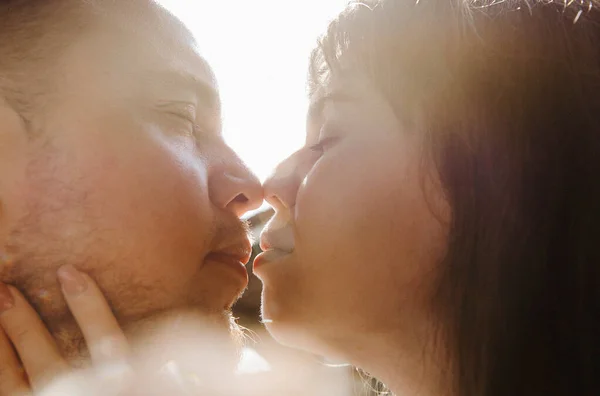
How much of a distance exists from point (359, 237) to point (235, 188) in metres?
0.36

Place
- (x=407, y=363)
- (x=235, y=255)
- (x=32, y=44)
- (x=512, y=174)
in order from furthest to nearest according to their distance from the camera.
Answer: (x=235, y=255) < (x=32, y=44) < (x=407, y=363) < (x=512, y=174)

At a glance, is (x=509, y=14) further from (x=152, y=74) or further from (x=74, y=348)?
(x=74, y=348)

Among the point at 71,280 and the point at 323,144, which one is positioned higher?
the point at 323,144

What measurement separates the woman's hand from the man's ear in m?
0.11

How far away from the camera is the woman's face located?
1.04 meters

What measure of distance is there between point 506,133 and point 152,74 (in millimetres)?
806

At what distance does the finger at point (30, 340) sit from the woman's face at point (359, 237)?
45 cm

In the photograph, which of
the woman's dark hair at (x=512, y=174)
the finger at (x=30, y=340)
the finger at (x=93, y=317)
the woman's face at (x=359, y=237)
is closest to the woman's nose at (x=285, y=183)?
the woman's face at (x=359, y=237)

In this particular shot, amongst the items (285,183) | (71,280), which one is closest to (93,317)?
(71,280)

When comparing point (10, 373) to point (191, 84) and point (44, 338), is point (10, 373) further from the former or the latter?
point (191, 84)

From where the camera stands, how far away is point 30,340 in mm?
1005

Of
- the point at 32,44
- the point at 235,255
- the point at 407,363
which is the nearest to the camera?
the point at 407,363

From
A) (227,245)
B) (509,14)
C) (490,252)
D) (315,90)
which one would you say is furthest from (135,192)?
(509,14)

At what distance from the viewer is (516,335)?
36.9 inches
